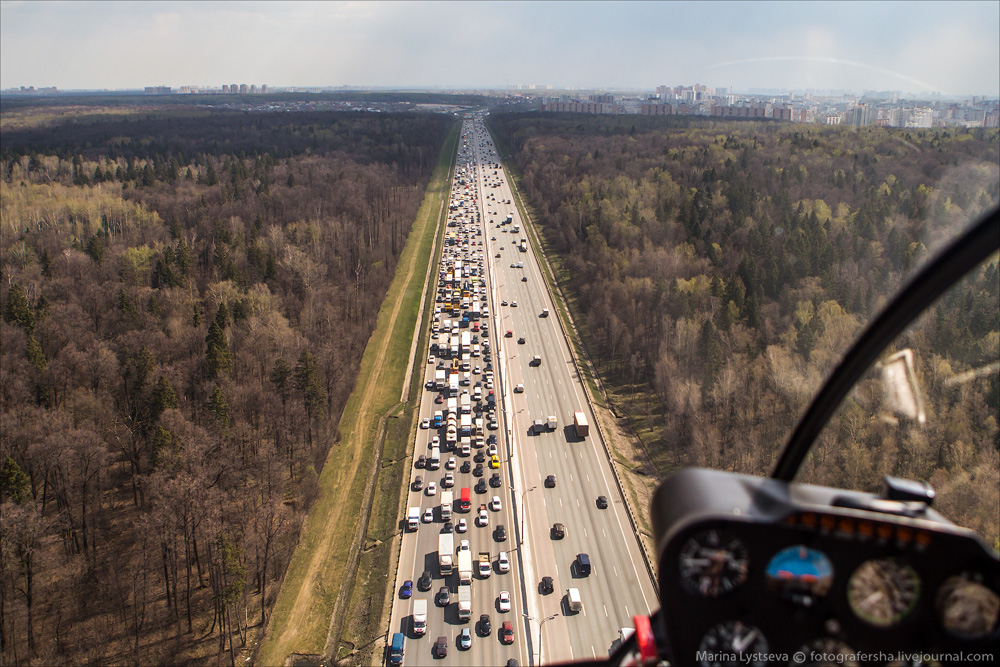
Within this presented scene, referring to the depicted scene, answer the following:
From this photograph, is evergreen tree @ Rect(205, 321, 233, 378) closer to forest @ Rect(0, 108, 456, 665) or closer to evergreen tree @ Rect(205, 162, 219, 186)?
forest @ Rect(0, 108, 456, 665)

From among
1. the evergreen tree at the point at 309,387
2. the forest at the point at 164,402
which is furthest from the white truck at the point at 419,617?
the evergreen tree at the point at 309,387

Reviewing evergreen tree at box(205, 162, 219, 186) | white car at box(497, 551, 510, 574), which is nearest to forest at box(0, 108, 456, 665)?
white car at box(497, 551, 510, 574)

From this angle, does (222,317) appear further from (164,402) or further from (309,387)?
(164,402)

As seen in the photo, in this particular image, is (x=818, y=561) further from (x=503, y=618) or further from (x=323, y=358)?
(x=323, y=358)

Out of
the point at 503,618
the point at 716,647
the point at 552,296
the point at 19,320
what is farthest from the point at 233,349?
the point at 716,647

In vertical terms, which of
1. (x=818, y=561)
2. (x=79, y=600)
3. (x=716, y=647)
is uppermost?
(x=818, y=561)

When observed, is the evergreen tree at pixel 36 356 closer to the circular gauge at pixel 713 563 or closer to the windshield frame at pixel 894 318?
the circular gauge at pixel 713 563

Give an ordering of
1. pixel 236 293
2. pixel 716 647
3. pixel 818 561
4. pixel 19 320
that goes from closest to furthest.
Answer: pixel 818 561 → pixel 716 647 → pixel 19 320 → pixel 236 293

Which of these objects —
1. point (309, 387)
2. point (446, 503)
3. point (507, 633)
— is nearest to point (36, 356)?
point (309, 387)
